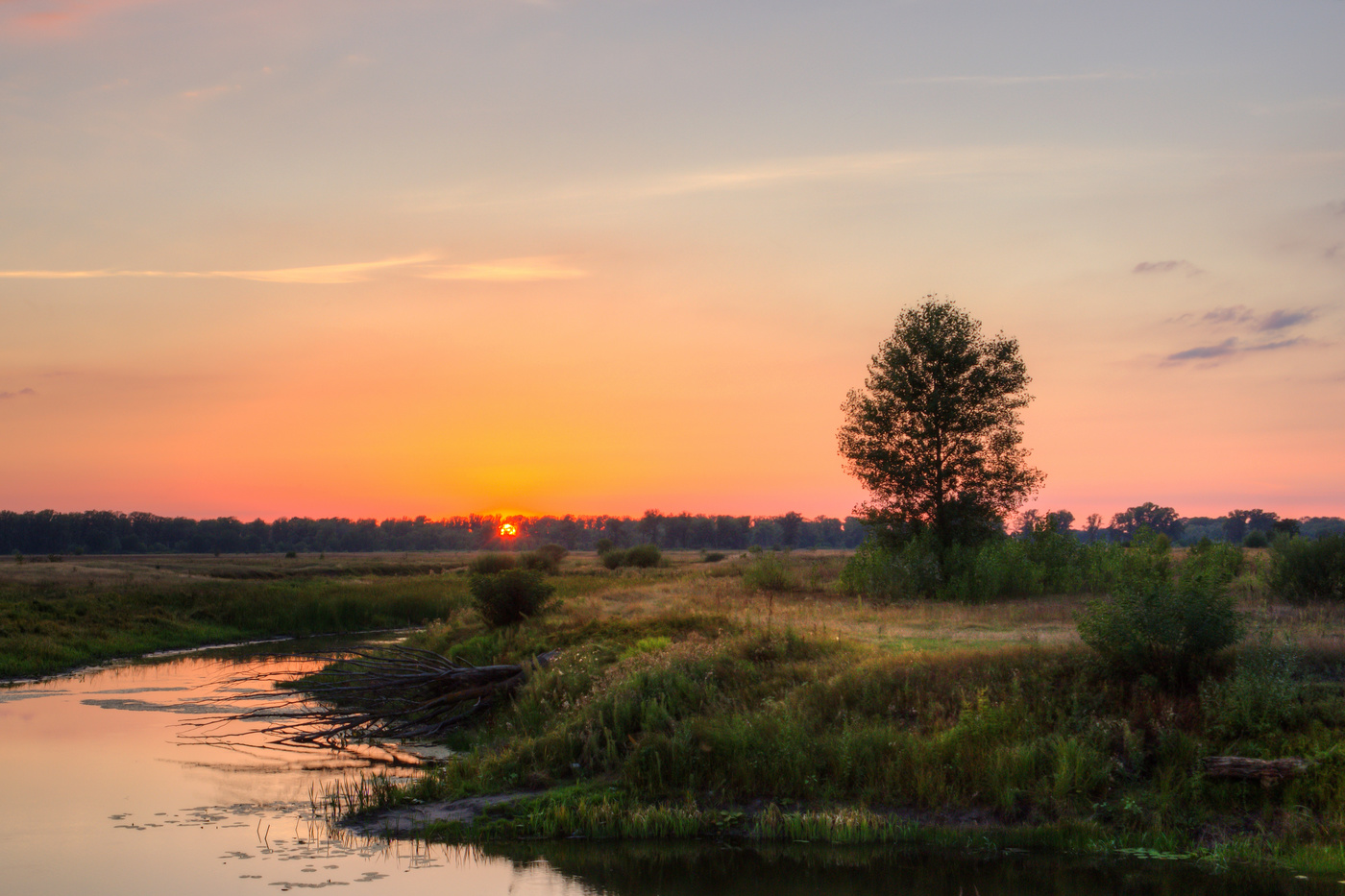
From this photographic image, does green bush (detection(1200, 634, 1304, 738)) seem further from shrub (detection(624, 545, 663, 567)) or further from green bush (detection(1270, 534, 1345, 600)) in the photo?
shrub (detection(624, 545, 663, 567))

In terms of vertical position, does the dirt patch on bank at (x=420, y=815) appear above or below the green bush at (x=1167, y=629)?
below

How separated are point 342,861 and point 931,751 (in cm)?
865

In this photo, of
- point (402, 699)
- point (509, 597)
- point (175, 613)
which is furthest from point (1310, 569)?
point (175, 613)

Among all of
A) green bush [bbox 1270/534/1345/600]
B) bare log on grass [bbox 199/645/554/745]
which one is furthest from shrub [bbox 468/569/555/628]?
green bush [bbox 1270/534/1345/600]

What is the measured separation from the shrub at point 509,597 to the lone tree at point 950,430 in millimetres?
14852

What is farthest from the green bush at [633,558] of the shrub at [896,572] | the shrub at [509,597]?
the shrub at [509,597]

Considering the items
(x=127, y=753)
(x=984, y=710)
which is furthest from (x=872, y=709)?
(x=127, y=753)

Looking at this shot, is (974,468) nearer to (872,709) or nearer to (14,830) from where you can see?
(872,709)

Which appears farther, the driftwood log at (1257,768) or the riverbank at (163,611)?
the riverbank at (163,611)

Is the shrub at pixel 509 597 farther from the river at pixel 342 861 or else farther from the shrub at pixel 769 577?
the river at pixel 342 861

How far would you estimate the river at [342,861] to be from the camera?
1179cm

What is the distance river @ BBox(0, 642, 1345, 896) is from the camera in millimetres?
11789

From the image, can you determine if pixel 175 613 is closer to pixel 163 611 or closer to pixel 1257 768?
pixel 163 611

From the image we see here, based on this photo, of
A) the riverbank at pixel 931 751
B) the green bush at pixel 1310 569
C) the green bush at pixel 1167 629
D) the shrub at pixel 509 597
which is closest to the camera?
the riverbank at pixel 931 751
